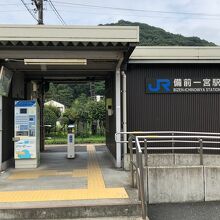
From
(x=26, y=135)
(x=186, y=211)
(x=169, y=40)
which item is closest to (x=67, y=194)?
(x=186, y=211)

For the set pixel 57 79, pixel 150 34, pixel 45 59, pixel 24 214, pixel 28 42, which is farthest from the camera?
pixel 150 34

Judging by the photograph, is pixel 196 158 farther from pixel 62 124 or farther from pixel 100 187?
pixel 62 124

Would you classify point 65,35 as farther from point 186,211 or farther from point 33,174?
point 186,211

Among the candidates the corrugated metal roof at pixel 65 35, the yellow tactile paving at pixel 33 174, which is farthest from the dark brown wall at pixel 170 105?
the yellow tactile paving at pixel 33 174

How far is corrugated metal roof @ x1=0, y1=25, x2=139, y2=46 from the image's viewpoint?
7.48m

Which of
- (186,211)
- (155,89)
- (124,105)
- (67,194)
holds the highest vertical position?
(155,89)

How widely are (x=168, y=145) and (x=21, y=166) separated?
14.3 ft

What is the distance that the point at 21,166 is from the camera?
29.6ft

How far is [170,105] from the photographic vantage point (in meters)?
9.88

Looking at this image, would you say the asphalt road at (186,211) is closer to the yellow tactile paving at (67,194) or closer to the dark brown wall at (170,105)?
the yellow tactile paving at (67,194)

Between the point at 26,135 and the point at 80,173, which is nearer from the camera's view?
the point at 80,173

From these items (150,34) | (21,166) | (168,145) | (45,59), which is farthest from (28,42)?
(150,34)

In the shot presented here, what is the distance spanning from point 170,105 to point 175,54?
5.01 ft

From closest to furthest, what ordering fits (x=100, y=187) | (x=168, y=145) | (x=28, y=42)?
(x=100, y=187), (x=28, y=42), (x=168, y=145)
